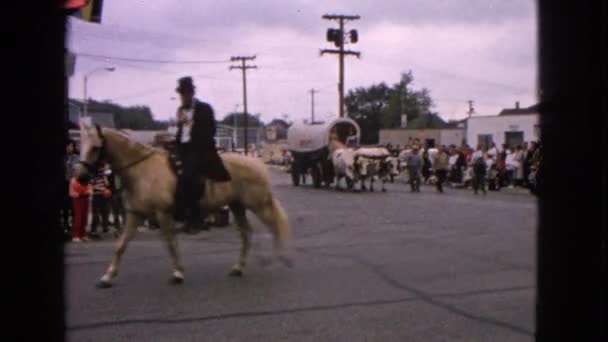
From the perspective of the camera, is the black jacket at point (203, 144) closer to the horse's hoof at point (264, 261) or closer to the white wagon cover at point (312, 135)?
the horse's hoof at point (264, 261)

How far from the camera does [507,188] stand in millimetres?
29016

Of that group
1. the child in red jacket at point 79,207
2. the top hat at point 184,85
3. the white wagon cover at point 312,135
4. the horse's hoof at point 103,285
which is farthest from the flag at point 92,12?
the white wagon cover at point 312,135

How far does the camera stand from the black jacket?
28.5ft

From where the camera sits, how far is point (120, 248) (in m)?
8.54

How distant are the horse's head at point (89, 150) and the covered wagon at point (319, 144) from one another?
21.1m

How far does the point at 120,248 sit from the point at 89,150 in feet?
4.02

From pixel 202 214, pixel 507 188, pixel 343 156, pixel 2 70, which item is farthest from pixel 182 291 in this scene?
pixel 507 188

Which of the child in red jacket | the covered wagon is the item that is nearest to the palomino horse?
the child in red jacket

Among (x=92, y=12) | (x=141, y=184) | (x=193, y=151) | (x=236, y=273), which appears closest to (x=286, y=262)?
(x=236, y=273)

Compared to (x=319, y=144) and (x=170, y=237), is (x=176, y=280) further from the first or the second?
(x=319, y=144)

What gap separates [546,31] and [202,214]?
260 inches

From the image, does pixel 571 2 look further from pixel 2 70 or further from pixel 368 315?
pixel 368 315

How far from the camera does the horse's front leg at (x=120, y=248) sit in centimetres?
837

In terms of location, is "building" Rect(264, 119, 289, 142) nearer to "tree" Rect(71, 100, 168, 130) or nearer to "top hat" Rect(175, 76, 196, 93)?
"tree" Rect(71, 100, 168, 130)
